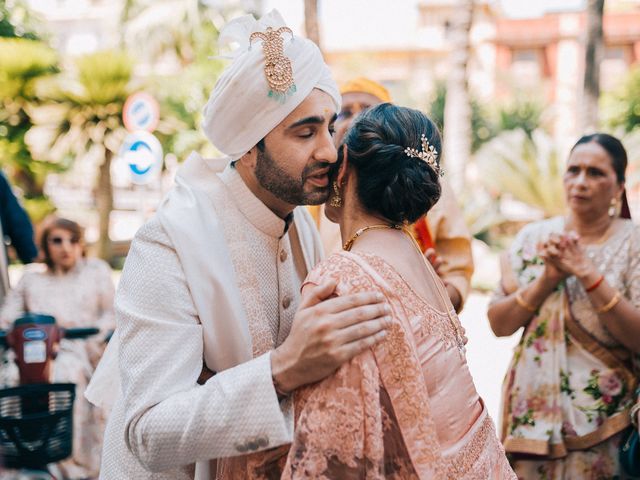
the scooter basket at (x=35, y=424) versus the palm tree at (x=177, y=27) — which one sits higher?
the palm tree at (x=177, y=27)

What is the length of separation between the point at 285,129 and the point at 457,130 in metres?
13.8

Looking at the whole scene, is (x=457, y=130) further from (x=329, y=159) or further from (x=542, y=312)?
(x=329, y=159)

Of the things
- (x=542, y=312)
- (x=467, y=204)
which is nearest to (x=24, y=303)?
(x=542, y=312)

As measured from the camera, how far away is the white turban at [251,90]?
6.87ft

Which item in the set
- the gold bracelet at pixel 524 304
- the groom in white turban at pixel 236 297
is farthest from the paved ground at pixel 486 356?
the groom in white turban at pixel 236 297

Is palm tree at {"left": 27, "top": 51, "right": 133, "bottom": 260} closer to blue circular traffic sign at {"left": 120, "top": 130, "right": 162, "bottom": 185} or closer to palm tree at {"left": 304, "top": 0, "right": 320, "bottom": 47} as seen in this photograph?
palm tree at {"left": 304, "top": 0, "right": 320, "bottom": 47}

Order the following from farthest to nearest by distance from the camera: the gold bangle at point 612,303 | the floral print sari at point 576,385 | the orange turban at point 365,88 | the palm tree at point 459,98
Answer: the palm tree at point 459,98 → the orange turban at point 365,88 → the floral print sari at point 576,385 → the gold bangle at point 612,303

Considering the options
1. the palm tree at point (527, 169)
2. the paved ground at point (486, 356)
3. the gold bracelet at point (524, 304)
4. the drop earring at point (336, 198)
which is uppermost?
the drop earring at point (336, 198)

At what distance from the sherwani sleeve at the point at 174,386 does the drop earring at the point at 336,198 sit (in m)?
0.49

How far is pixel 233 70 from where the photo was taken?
2.12 meters

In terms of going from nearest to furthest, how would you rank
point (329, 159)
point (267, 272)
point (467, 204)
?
point (329, 159) < point (267, 272) < point (467, 204)

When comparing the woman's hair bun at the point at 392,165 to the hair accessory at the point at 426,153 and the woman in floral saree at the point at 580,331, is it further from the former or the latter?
the woman in floral saree at the point at 580,331

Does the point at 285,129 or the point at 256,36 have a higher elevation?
the point at 256,36

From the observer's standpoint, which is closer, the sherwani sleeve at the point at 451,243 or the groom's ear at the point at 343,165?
the groom's ear at the point at 343,165
